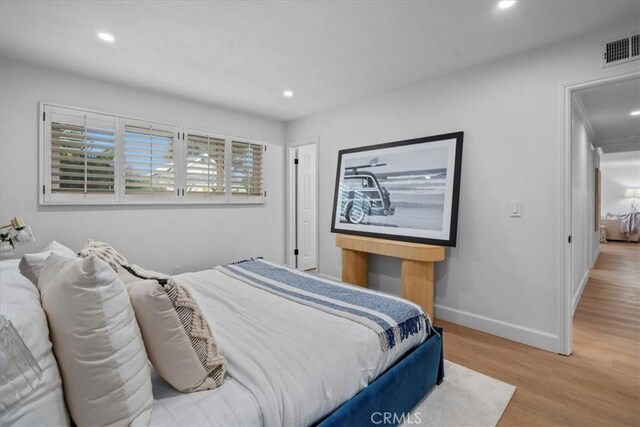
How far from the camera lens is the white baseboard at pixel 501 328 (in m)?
2.53

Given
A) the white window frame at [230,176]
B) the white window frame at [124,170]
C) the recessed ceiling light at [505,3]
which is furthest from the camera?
the white window frame at [230,176]

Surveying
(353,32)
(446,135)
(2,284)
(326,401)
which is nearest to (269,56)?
(353,32)

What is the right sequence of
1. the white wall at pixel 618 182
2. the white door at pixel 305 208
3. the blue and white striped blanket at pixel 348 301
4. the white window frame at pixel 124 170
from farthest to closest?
the white wall at pixel 618 182 → the white door at pixel 305 208 → the white window frame at pixel 124 170 → the blue and white striped blanket at pixel 348 301

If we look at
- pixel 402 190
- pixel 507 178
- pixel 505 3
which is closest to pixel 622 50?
pixel 505 3

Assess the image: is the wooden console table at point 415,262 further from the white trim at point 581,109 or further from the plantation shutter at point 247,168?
the white trim at point 581,109

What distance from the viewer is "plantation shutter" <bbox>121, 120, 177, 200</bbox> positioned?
3352mm

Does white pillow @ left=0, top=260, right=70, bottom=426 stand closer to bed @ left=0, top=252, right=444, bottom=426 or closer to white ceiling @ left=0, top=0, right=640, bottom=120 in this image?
bed @ left=0, top=252, right=444, bottom=426

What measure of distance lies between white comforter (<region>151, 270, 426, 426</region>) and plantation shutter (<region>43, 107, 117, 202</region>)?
2.22 m

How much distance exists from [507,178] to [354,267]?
190cm

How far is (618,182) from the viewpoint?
30.7 ft

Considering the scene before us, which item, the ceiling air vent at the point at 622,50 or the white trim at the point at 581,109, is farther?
the white trim at the point at 581,109

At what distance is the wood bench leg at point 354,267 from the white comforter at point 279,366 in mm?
1836

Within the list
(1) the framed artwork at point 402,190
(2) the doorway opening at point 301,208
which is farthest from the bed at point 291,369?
(2) the doorway opening at point 301,208

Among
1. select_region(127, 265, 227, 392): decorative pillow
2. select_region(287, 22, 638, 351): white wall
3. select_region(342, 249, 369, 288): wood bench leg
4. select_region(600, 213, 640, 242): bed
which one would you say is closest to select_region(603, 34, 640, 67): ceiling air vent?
select_region(287, 22, 638, 351): white wall
